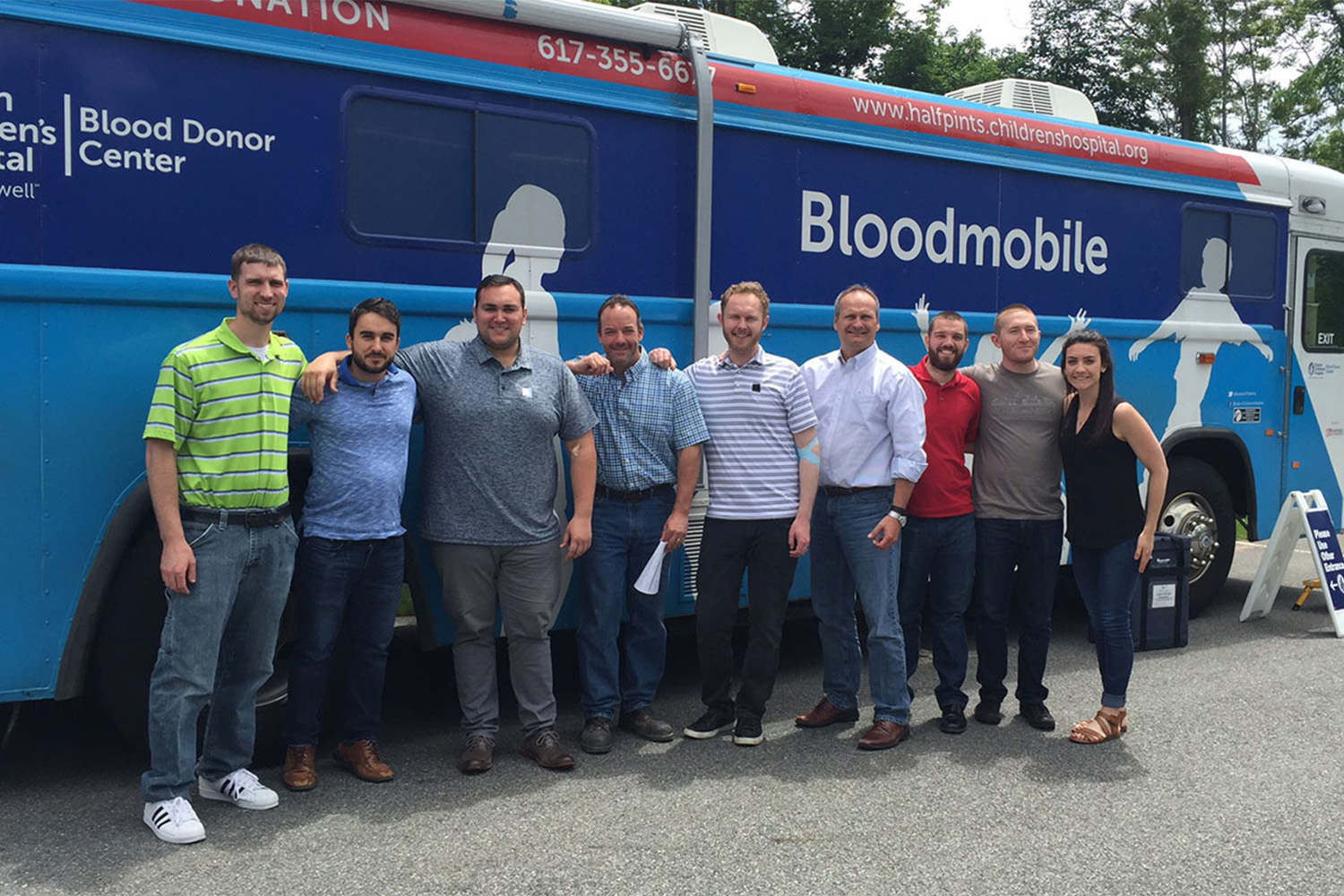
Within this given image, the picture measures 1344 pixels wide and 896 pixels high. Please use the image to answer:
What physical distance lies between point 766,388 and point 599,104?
1450 mm

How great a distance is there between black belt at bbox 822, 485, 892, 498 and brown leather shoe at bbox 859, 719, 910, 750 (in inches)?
38.3

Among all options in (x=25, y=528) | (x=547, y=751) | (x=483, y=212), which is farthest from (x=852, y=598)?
(x=25, y=528)

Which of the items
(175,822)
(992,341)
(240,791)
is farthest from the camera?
(992,341)

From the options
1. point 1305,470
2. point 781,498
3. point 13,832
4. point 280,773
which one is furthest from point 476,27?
point 1305,470

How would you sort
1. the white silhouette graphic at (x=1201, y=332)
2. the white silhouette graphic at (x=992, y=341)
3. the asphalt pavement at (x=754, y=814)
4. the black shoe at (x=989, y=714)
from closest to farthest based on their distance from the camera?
the asphalt pavement at (x=754, y=814)
the black shoe at (x=989, y=714)
the white silhouette graphic at (x=992, y=341)
the white silhouette graphic at (x=1201, y=332)

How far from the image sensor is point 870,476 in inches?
198

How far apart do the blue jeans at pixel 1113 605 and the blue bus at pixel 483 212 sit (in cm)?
143

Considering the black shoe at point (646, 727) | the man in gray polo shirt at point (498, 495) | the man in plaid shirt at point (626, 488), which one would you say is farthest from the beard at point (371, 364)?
the black shoe at point (646, 727)

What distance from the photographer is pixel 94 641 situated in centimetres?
428

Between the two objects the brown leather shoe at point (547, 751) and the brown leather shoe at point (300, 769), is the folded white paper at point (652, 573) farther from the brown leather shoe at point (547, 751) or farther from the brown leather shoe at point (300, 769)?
the brown leather shoe at point (300, 769)

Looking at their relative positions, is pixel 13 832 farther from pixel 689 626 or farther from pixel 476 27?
pixel 689 626

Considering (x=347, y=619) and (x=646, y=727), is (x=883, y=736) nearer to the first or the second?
(x=646, y=727)

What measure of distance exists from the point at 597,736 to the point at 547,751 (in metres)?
0.28

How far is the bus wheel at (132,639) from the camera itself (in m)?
4.28
